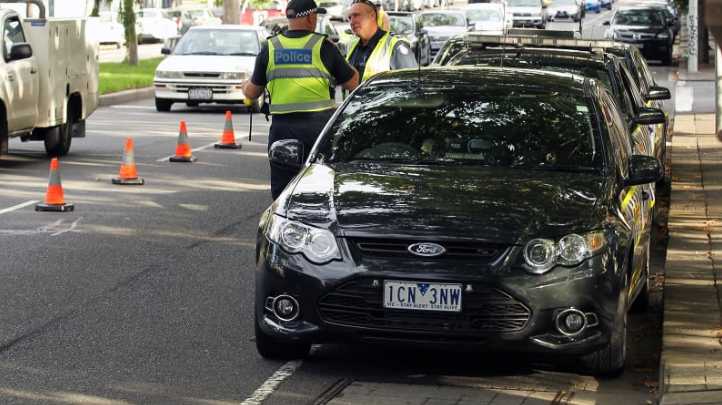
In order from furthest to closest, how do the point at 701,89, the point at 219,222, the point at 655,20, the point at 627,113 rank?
the point at 655,20 < the point at 701,89 < the point at 219,222 < the point at 627,113

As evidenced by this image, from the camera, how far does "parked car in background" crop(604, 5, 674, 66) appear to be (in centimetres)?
4369

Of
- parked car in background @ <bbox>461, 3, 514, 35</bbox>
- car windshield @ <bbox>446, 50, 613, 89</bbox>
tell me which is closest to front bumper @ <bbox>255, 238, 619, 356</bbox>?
car windshield @ <bbox>446, 50, 613, 89</bbox>

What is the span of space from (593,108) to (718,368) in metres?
1.89

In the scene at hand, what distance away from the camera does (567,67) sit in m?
11.5

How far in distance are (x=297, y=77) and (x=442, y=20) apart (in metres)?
34.9

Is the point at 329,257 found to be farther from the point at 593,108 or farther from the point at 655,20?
the point at 655,20

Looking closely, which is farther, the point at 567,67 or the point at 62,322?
the point at 567,67

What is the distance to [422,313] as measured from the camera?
6.61 m

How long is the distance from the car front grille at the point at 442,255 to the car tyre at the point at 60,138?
11.8 meters

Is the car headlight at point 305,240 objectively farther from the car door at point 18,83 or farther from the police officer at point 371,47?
the car door at point 18,83

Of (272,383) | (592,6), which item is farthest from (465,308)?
(592,6)

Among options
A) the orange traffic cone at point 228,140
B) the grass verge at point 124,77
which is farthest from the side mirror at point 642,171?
the grass verge at point 124,77

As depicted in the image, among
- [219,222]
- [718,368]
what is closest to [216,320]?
[718,368]

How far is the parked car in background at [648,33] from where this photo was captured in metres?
43.7
